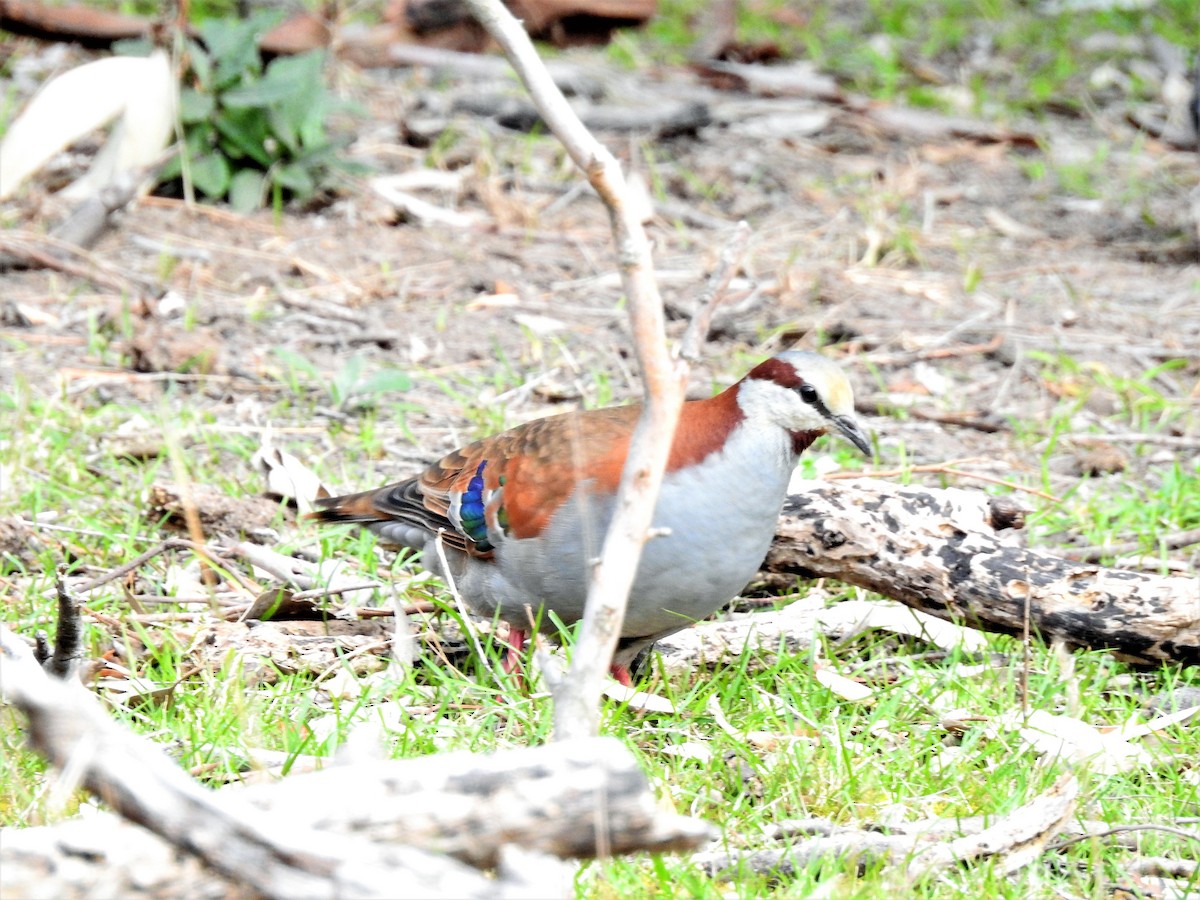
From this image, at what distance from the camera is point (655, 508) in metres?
3.11

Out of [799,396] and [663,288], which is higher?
[799,396]

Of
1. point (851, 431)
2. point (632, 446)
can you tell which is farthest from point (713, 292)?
point (851, 431)

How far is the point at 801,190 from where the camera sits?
7.51m

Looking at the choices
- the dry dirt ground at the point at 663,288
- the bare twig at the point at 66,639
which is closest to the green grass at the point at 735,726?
the bare twig at the point at 66,639

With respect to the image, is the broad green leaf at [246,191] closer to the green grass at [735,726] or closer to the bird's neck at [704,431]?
the green grass at [735,726]

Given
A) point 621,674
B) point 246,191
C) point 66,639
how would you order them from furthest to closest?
point 246,191, point 621,674, point 66,639

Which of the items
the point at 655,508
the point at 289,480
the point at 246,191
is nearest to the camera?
the point at 655,508

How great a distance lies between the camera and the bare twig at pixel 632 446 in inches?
88.0

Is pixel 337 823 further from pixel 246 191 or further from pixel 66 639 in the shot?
pixel 246 191

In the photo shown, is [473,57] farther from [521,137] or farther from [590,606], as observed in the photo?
[590,606]

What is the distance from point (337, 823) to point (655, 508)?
1.34m

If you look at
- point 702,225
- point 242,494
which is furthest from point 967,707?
point 702,225

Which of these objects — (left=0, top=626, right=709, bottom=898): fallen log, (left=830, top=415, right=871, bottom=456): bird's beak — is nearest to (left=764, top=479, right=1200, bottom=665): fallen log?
(left=830, top=415, right=871, bottom=456): bird's beak

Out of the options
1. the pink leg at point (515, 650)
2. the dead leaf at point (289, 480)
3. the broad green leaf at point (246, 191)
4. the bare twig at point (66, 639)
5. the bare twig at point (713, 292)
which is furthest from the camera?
the broad green leaf at point (246, 191)
